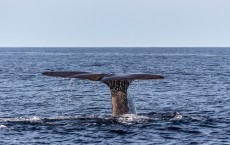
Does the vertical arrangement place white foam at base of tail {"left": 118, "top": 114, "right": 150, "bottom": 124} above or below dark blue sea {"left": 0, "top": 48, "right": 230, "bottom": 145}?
above

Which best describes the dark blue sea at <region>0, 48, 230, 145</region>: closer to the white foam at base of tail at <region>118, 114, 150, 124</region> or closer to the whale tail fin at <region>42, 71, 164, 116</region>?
the white foam at base of tail at <region>118, 114, 150, 124</region>

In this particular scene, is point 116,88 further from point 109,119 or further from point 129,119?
point 109,119

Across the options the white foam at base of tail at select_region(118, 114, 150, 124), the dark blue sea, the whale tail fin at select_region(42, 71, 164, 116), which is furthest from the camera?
the white foam at base of tail at select_region(118, 114, 150, 124)

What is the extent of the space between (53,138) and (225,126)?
8.74 meters

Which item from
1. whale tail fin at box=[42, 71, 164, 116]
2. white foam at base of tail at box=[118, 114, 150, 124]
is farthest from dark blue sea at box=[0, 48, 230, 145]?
whale tail fin at box=[42, 71, 164, 116]

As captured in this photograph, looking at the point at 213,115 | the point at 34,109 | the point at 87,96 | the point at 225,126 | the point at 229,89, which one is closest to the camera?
the point at 225,126

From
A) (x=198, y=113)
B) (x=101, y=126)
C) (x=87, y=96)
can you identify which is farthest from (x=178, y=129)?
(x=87, y=96)

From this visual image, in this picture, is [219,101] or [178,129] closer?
[178,129]

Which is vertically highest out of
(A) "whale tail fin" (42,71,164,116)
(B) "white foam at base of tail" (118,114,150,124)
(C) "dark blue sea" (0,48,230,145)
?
(A) "whale tail fin" (42,71,164,116)

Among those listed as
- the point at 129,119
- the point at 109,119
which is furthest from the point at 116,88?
the point at 109,119

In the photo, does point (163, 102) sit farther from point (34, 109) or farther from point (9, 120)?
point (9, 120)

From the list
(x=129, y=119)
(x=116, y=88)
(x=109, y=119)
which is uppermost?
(x=116, y=88)

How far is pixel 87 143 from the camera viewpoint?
22.5 meters

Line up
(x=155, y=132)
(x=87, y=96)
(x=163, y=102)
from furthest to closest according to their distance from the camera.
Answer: (x=87, y=96) → (x=163, y=102) → (x=155, y=132)
